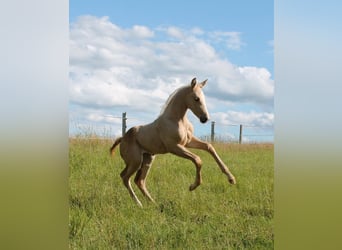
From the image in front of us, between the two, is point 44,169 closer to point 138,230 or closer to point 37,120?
point 37,120

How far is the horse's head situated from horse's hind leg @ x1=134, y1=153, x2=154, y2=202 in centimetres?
38

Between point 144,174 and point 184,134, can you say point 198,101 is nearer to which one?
point 184,134

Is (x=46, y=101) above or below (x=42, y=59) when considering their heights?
below

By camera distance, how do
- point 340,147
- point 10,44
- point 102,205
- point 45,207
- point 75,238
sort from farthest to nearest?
point 102,205 < point 75,238 < point 45,207 < point 10,44 < point 340,147

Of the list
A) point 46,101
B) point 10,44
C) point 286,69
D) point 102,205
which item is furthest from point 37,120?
point 286,69

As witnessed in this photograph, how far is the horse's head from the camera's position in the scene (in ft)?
7.16

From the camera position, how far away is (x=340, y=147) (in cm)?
149

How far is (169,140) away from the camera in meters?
2.28

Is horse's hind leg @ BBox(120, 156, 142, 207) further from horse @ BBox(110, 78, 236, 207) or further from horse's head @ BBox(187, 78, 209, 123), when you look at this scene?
horse's head @ BBox(187, 78, 209, 123)

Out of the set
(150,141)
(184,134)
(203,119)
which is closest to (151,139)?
(150,141)

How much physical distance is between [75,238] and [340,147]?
3.91ft

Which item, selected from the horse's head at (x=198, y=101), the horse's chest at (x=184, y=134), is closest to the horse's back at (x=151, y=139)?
the horse's chest at (x=184, y=134)

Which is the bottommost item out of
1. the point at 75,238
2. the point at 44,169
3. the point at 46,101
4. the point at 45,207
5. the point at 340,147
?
the point at 75,238

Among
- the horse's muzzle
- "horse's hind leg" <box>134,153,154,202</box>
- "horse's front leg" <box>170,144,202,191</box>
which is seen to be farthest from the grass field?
the horse's muzzle
